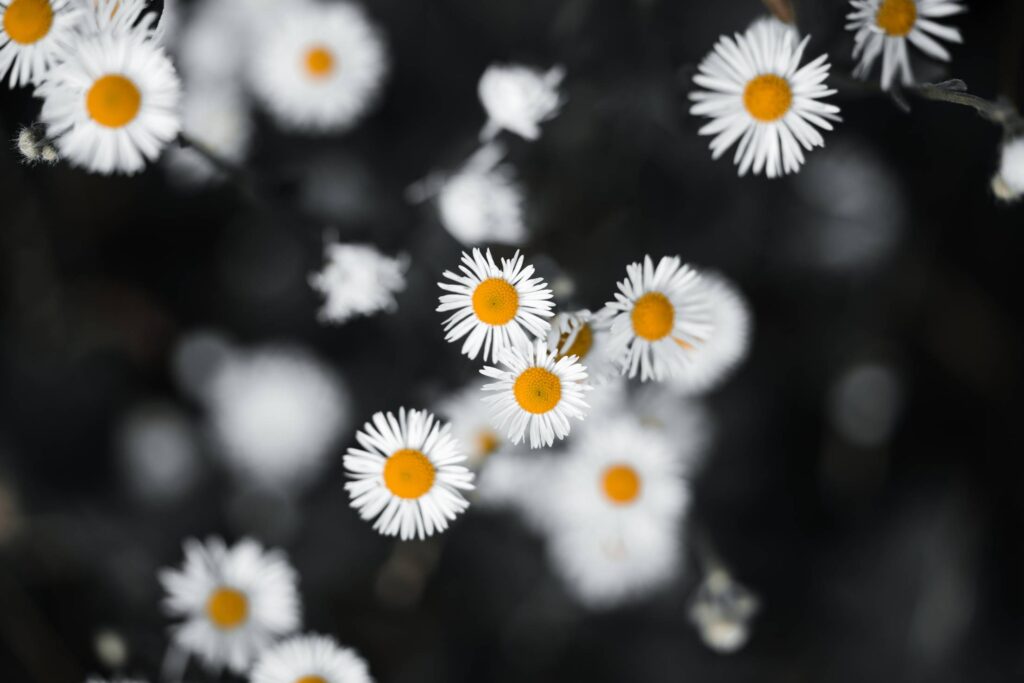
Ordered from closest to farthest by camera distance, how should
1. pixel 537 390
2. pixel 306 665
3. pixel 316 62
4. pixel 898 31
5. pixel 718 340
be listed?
1. pixel 537 390
2. pixel 898 31
3. pixel 306 665
4. pixel 718 340
5. pixel 316 62

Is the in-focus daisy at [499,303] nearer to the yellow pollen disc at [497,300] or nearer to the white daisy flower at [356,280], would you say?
the yellow pollen disc at [497,300]

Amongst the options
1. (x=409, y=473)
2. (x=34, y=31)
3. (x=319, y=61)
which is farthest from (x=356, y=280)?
(x=319, y=61)

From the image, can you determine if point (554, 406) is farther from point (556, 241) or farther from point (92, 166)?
point (92, 166)

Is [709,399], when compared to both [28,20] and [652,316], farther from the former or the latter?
[28,20]

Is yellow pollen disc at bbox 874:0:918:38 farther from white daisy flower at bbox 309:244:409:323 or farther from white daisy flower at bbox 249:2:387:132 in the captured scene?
white daisy flower at bbox 249:2:387:132

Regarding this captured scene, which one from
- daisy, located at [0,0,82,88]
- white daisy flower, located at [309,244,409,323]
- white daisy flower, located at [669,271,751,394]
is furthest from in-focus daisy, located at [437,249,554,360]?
daisy, located at [0,0,82,88]

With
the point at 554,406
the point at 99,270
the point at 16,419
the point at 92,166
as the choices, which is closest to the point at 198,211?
the point at 99,270
